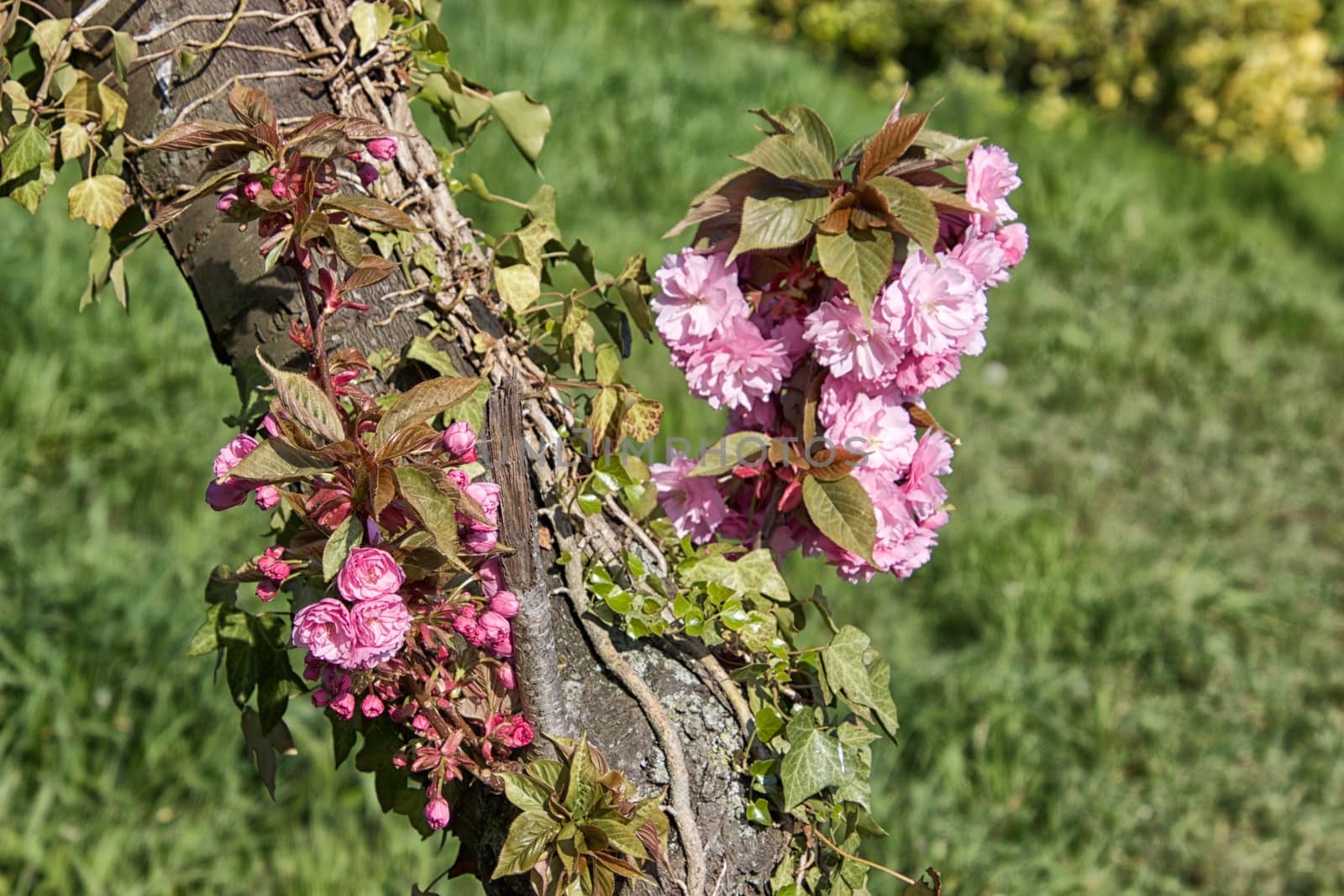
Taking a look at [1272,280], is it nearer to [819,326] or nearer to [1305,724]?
[1305,724]

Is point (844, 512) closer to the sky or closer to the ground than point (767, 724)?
closer to the sky

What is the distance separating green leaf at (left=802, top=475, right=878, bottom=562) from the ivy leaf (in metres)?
0.23

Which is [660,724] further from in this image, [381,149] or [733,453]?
[381,149]

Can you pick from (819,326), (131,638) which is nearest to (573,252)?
(819,326)

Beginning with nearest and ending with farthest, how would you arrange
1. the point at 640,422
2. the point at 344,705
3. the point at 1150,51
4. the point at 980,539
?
the point at 344,705 < the point at 640,422 < the point at 980,539 < the point at 1150,51

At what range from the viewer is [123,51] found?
1000 mm

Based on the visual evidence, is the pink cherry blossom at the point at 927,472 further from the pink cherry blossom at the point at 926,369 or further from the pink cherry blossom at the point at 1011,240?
the pink cherry blossom at the point at 1011,240

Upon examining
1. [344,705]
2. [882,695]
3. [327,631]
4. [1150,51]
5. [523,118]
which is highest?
[523,118]

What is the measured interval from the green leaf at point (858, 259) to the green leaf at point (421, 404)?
301 mm

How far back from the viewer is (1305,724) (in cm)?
295

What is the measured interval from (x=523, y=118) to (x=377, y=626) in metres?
0.62

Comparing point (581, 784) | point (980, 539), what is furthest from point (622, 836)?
point (980, 539)

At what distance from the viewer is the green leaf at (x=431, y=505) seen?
832 mm

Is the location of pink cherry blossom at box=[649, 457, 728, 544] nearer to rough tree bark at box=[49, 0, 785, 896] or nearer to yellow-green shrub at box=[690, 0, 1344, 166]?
rough tree bark at box=[49, 0, 785, 896]
